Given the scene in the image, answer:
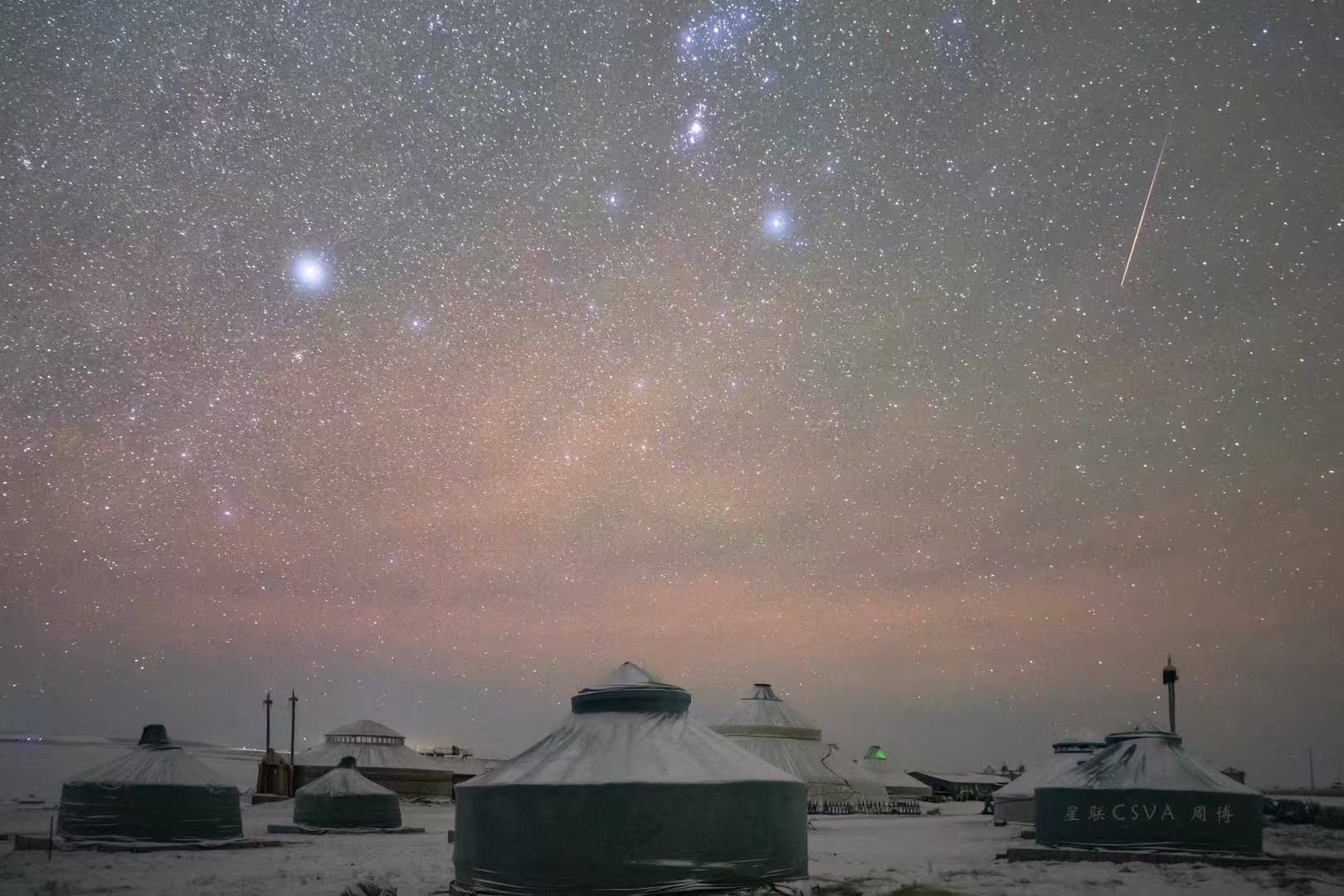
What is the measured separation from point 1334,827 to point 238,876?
35.7m

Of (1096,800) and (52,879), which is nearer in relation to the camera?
(52,879)

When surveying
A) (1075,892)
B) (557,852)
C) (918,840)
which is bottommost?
(918,840)

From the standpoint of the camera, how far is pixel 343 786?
3450cm

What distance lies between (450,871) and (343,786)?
51.6 ft

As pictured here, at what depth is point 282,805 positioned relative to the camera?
4806 cm

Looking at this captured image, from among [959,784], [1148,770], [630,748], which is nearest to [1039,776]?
[1148,770]

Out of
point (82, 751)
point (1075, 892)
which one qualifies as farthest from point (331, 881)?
point (82, 751)

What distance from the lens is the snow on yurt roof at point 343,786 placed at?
112ft

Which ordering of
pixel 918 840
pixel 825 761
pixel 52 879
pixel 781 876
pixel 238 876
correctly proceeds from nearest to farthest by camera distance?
1. pixel 781 876
2. pixel 52 879
3. pixel 238 876
4. pixel 918 840
5. pixel 825 761

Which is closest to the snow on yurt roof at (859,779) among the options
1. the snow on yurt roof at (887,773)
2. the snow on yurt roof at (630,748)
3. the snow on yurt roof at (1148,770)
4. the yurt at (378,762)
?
the snow on yurt roof at (887,773)

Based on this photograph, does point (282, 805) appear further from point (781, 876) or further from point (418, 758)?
point (781, 876)

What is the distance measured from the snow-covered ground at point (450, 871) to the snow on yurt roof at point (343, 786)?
3.28 meters

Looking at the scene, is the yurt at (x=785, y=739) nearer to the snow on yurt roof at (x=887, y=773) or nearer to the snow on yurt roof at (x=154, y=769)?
Answer: the snow on yurt roof at (x=887, y=773)

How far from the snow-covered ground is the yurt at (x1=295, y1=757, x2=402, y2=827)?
9.69 feet
